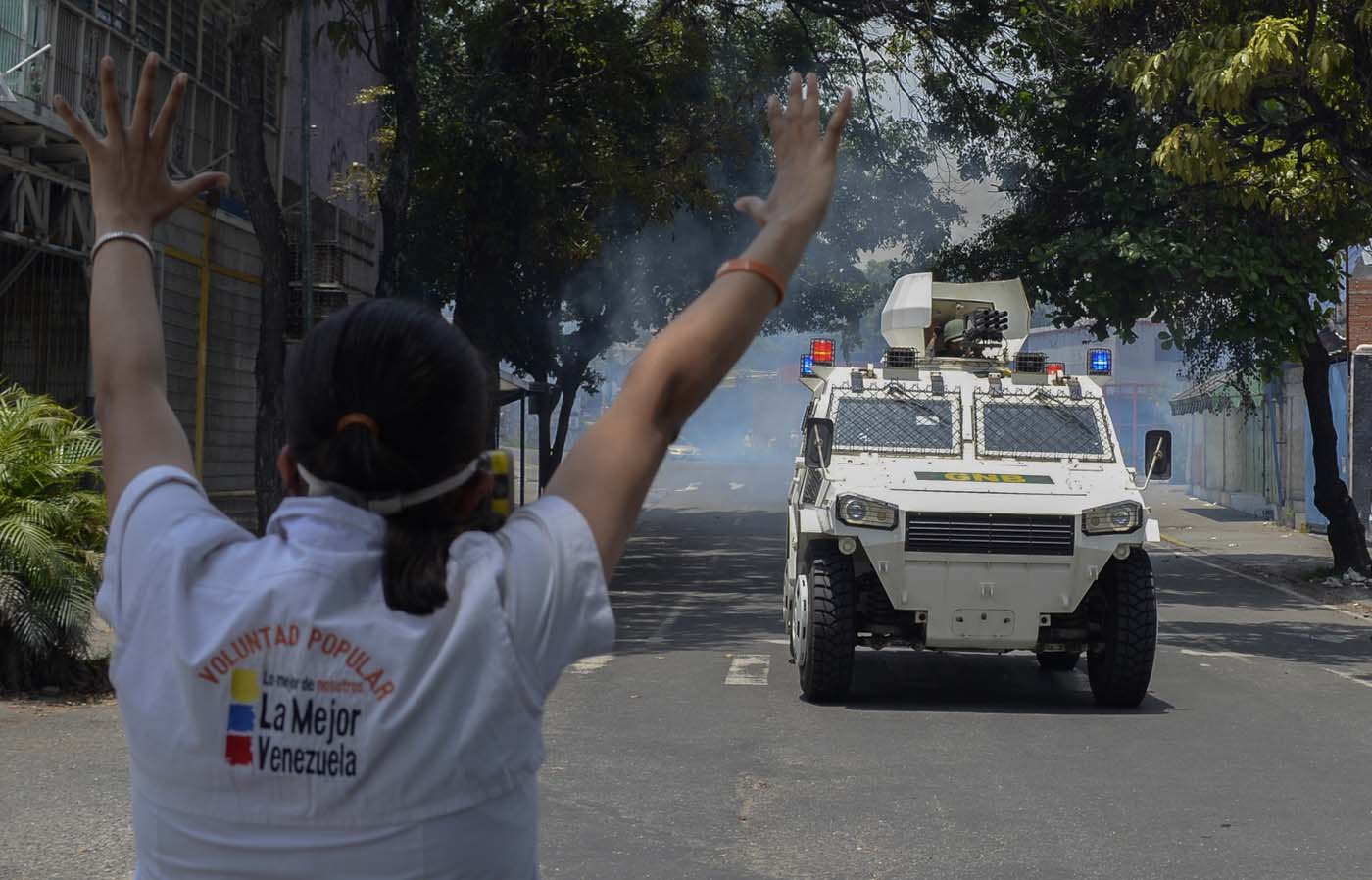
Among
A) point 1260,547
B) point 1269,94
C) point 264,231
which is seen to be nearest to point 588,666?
point 264,231

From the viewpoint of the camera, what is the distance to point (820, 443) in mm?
11109

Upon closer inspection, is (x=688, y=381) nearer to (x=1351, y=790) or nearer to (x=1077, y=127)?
(x=1351, y=790)

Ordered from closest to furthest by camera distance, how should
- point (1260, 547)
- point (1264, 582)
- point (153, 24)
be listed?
point (153, 24) < point (1264, 582) < point (1260, 547)

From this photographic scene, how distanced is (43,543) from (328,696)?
835cm

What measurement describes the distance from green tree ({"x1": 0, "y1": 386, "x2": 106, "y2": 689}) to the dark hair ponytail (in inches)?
324

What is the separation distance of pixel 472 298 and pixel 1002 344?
1187cm

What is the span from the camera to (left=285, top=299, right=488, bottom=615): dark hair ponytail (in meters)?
1.75

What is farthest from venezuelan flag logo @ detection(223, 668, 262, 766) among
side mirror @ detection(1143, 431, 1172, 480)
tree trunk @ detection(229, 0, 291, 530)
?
tree trunk @ detection(229, 0, 291, 530)

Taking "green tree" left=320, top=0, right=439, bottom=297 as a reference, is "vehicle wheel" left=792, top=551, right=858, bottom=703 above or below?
below

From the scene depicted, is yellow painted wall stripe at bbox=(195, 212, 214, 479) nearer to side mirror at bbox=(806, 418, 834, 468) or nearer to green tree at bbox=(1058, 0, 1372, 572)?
green tree at bbox=(1058, 0, 1372, 572)

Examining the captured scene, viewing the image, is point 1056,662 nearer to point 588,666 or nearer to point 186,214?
point 588,666

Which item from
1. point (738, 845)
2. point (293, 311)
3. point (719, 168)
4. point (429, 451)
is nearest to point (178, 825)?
point (429, 451)

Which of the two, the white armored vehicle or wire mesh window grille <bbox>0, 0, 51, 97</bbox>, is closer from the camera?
the white armored vehicle

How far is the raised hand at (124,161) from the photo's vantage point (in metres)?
2.05
